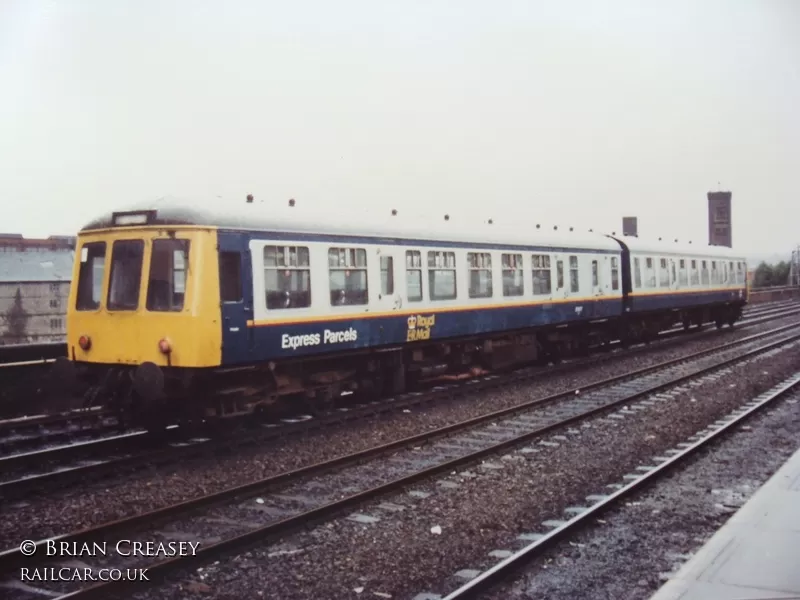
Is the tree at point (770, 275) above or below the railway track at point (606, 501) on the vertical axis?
above

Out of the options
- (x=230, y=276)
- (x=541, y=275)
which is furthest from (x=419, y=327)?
(x=541, y=275)

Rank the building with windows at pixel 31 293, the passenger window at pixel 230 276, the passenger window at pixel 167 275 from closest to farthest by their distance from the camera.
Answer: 1. the passenger window at pixel 167 275
2. the passenger window at pixel 230 276
3. the building with windows at pixel 31 293

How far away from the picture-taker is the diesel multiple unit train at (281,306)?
10250 millimetres

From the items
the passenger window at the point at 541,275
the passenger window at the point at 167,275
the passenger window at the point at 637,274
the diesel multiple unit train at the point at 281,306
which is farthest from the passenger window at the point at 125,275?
the passenger window at the point at 637,274

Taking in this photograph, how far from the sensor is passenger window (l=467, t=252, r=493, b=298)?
15.6 metres

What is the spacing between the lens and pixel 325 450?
33.5 feet

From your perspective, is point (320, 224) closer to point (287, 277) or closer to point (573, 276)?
point (287, 277)

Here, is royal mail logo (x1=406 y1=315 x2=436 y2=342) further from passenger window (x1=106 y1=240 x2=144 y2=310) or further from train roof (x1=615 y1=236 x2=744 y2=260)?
train roof (x1=615 y1=236 x2=744 y2=260)

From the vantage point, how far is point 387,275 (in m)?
13.4

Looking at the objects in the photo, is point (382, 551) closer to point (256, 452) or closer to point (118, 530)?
point (118, 530)

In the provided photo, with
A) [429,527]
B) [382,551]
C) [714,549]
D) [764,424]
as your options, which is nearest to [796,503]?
[714,549]

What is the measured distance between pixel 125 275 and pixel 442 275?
5.93 m

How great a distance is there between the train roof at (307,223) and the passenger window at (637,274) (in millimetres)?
6332

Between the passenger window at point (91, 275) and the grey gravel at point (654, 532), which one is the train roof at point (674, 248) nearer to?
the grey gravel at point (654, 532)
